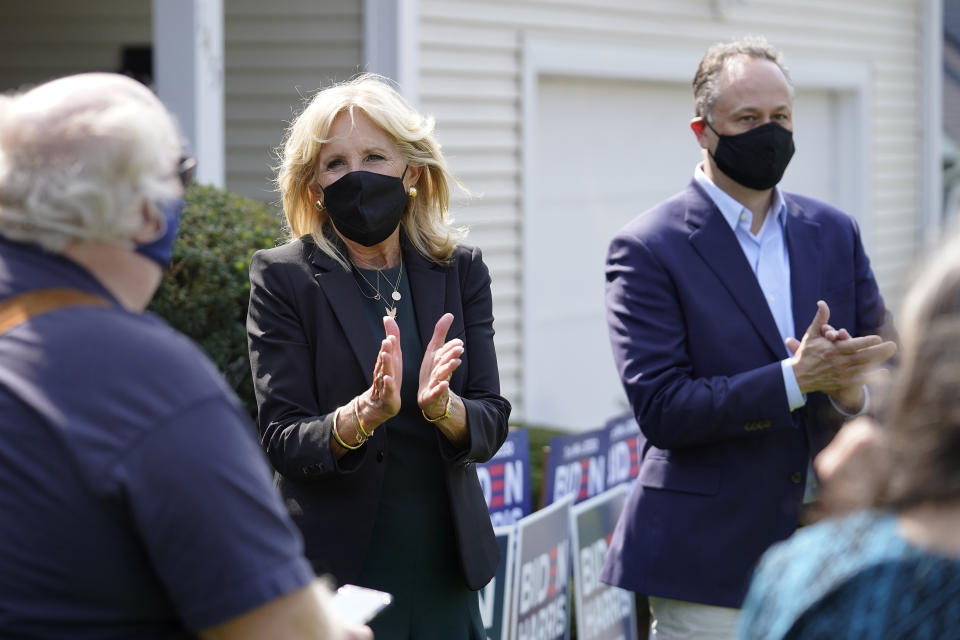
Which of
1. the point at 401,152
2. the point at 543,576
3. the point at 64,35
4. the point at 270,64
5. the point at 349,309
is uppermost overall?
the point at 64,35

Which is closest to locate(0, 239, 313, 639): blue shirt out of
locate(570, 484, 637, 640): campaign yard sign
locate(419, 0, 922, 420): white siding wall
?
locate(570, 484, 637, 640): campaign yard sign

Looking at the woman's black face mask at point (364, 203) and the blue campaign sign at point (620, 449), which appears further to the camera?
the blue campaign sign at point (620, 449)

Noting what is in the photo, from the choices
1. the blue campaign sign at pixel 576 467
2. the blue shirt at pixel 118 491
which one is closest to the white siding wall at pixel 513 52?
the blue campaign sign at pixel 576 467

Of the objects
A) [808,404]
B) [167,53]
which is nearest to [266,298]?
[808,404]

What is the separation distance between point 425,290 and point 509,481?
2.10 meters

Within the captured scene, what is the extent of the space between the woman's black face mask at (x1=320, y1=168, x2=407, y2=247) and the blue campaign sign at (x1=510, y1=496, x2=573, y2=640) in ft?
5.26

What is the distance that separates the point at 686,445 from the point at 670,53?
254 inches

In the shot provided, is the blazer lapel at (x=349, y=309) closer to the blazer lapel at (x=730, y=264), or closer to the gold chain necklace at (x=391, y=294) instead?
the gold chain necklace at (x=391, y=294)

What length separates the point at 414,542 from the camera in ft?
9.70

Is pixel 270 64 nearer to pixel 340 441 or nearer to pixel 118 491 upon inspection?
pixel 340 441

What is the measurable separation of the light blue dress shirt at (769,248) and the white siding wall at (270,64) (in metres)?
4.39

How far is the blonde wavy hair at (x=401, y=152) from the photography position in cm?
313

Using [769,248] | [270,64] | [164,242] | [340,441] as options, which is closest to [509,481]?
[769,248]

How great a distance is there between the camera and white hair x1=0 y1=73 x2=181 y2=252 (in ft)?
5.58
